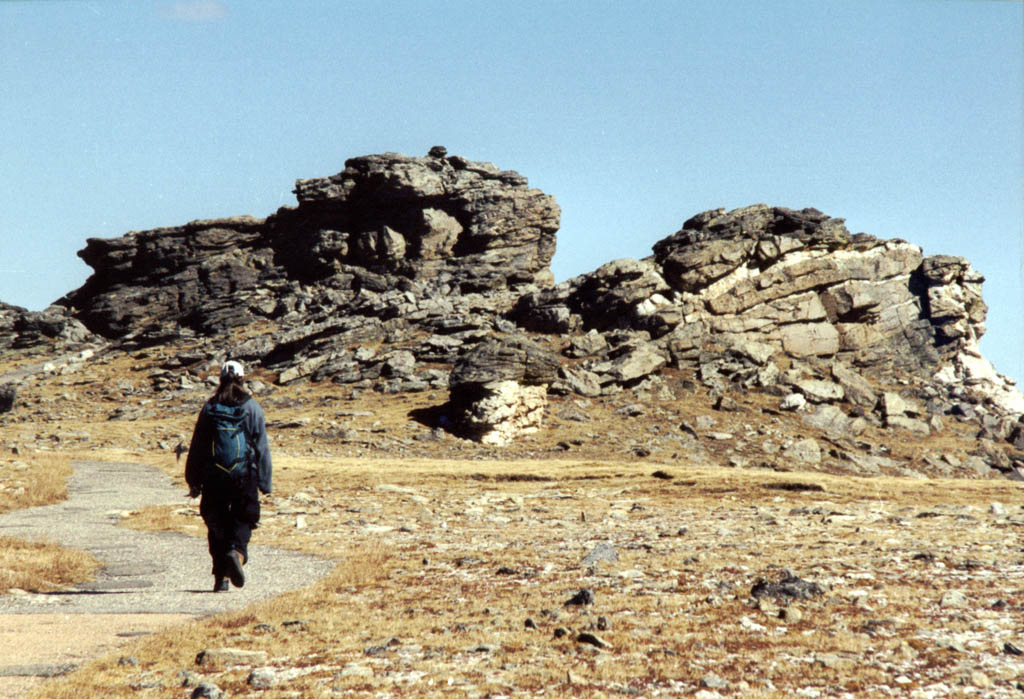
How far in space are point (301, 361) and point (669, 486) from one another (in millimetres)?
47077

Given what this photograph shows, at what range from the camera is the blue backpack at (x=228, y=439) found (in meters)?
9.54

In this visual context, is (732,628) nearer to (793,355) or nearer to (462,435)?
(462,435)

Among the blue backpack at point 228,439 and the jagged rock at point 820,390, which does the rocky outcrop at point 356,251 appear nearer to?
the jagged rock at point 820,390

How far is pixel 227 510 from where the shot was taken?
9.70 metres

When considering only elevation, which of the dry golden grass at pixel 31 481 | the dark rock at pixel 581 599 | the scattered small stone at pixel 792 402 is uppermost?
the scattered small stone at pixel 792 402

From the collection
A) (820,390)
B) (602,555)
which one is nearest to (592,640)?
(602,555)

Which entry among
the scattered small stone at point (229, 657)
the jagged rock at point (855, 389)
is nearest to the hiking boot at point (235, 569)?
the scattered small stone at point (229, 657)

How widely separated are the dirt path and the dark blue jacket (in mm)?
1313

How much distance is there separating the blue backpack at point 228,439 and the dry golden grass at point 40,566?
2567 mm

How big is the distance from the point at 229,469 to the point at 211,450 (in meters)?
0.33

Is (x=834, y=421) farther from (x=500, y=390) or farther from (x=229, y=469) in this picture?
(x=229, y=469)

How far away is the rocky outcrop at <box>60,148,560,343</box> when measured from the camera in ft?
304

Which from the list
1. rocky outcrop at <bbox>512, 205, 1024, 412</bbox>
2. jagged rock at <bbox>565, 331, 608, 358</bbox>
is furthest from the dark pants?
rocky outcrop at <bbox>512, 205, 1024, 412</bbox>

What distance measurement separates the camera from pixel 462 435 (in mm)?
Result: 46594
